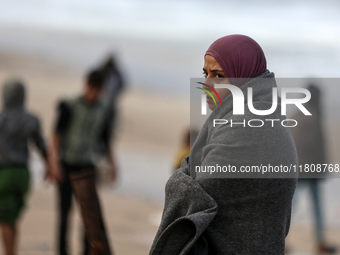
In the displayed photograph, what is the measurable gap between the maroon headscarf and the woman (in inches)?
3.4

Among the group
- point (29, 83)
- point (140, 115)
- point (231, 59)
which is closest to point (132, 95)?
point (29, 83)

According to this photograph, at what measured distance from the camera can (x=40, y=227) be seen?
8.97 metres

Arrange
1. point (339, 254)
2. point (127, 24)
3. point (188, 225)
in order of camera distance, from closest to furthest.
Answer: point (188, 225)
point (339, 254)
point (127, 24)

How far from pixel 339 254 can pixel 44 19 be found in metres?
52.9

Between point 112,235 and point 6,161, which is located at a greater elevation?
point 6,161

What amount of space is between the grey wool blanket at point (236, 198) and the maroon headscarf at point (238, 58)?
0.38 feet

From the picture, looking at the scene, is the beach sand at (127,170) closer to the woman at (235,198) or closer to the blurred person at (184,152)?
the blurred person at (184,152)

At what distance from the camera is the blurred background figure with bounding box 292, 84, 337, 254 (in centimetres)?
765

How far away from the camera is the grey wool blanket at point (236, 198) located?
3.02m

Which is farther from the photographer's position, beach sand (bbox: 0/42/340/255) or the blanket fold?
beach sand (bbox: 0/42/340/255)

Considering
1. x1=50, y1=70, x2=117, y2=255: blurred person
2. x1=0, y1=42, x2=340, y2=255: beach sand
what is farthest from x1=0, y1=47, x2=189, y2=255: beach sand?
x1=50, y1=70, x2=117, y2=255: blurred person

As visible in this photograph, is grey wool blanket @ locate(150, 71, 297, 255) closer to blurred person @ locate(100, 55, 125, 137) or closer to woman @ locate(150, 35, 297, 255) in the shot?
woman @ locate(150, 35, 297, 255)

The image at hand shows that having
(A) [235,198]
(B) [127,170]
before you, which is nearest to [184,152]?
(A) [235,198]

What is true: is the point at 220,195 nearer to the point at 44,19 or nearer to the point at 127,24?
the point at 127,24
